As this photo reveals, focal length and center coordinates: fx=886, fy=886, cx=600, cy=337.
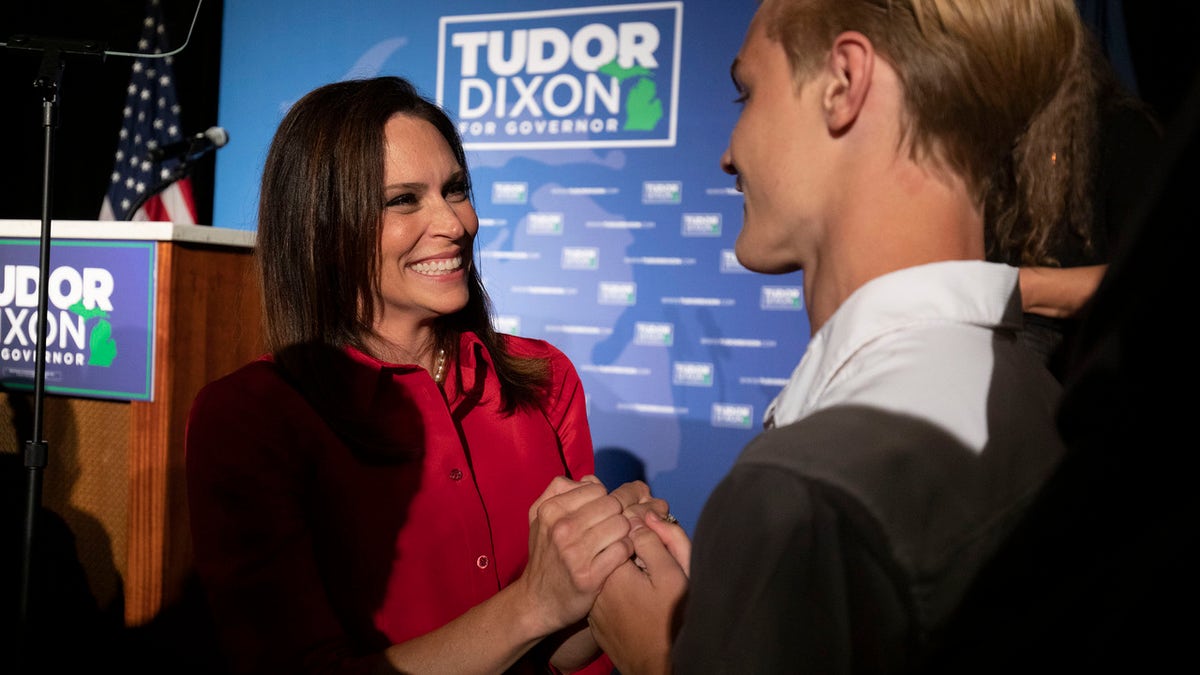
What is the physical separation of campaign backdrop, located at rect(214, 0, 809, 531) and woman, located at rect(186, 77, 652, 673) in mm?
2552

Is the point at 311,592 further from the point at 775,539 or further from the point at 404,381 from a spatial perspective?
the point at 775,539

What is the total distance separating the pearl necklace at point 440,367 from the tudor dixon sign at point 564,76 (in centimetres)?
290

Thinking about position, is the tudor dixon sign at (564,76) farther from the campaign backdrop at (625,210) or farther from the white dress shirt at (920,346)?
the white dress shirt at (920,346)

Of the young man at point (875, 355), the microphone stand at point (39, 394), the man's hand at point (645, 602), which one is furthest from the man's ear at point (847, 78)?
the microphone stand at point (39, 394)

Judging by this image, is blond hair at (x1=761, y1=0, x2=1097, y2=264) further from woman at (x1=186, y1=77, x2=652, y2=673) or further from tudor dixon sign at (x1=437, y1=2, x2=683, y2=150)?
tudor dixon sign at (x1=437, y1=2, x2=683, y2=150)

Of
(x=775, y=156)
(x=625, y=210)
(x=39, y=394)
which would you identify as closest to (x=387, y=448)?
(x=775, y=156)

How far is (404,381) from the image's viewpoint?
4.88 ft

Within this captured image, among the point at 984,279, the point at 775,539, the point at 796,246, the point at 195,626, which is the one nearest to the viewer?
the point at 775,539

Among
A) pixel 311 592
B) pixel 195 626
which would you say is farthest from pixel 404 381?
Result: pixel 195 626

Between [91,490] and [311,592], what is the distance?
1310 millimetres

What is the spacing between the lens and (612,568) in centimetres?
102

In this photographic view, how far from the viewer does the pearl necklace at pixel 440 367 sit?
1.62m

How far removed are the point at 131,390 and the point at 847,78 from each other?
1990 millimetres

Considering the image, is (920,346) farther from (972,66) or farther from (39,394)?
(39,394)
